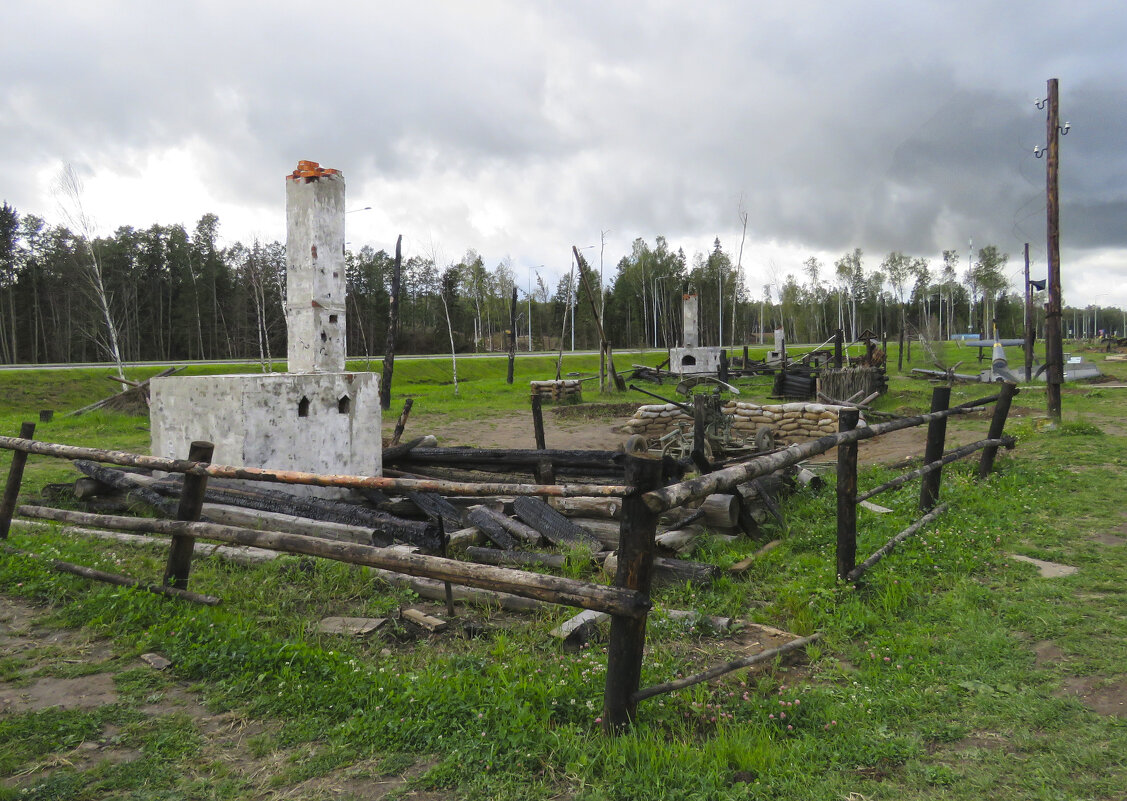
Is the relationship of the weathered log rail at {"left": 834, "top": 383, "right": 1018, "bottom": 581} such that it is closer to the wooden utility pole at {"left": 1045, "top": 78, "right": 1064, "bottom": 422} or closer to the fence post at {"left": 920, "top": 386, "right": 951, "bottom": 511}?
the fence post at {"left": 920, "top": 386, "right": 951, "bottom": 511}

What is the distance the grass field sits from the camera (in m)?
2.39

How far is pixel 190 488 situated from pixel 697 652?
3.17m

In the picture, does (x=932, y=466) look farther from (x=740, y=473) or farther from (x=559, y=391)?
(x=559, y=391)

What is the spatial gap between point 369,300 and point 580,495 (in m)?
54.0

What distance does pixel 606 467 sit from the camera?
789 centimetres

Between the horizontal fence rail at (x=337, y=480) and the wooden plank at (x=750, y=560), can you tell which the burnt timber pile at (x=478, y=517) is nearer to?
the wooden plank at (x=750, y=560)

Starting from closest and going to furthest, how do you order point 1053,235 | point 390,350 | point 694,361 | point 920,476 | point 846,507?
point 846,507 < point 920,476 < point 1053,235 < point 390,350 < point 694,361

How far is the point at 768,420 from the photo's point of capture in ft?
48.8

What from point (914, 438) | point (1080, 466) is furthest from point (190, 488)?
point (914, 438)

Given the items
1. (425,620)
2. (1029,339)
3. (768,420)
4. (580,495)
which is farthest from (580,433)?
(1029,339)

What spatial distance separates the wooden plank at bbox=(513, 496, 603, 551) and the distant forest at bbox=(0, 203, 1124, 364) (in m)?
17.4

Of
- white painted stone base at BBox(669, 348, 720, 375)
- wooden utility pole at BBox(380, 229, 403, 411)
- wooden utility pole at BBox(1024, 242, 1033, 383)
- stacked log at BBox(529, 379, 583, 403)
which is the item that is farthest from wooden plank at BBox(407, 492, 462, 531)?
wooden utility pole at BBox(1024, 242, 1033, 383)

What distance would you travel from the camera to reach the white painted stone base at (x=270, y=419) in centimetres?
659

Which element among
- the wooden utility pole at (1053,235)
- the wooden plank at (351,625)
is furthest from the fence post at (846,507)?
the wooden utility pole at (1053,235)
